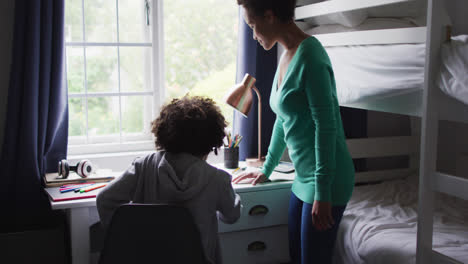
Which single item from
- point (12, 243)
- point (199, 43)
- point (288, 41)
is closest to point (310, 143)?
point (288, 41)

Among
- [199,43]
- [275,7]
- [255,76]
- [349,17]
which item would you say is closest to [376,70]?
[349,17]

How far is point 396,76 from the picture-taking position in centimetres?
169

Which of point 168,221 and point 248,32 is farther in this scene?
point 248,32

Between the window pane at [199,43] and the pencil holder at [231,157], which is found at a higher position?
the window pane at [199,43]

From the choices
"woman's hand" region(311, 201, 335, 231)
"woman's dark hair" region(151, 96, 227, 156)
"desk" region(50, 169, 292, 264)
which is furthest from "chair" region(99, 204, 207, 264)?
"desk" region(50, 169, 292, 264)

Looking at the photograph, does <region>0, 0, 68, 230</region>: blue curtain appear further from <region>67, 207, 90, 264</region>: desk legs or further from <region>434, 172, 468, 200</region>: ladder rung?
<region>434, 172, 468, 200</region>: ladder rung

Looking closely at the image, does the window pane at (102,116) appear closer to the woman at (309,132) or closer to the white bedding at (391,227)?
the woman at (309,132)

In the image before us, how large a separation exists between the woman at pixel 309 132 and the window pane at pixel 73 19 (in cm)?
116

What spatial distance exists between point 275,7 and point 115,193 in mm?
793

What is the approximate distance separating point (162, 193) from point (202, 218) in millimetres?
139

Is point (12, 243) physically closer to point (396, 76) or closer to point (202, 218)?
point (202, 218)

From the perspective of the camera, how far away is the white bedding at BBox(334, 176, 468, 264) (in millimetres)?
1662

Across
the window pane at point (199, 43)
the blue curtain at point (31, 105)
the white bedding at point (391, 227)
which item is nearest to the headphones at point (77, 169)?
the blue curtain at point (31, 105)

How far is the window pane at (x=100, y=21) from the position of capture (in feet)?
7.76
